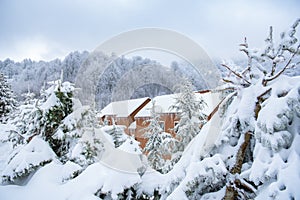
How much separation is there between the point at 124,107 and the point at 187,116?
12456 mm

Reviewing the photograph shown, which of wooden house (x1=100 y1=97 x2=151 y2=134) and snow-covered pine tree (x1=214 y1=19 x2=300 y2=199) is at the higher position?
snow-covered pine tree (x1=214 y1=19 x2=300 y2=199)

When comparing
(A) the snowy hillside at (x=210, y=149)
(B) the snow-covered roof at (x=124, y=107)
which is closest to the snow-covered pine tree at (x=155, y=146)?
(A) the snowy hillside at (x=210, y=149)

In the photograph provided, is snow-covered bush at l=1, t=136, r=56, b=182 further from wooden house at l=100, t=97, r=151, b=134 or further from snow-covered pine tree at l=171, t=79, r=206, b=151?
wooden house at l=100, t=97, r=151, b=134

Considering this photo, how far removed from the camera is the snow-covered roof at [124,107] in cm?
2151

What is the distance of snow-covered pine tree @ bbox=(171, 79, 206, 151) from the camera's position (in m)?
10.0

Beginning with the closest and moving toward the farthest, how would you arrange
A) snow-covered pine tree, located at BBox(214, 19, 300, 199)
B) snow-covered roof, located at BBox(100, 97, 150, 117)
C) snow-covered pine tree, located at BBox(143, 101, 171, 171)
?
snow-covered pine tree, located at BBox(214, 19, 300, 199), snow-covered pine tree, located at BBox(143, 101, 171, 171), snow-covered roof, located at BBox(100, 97, 150, 117)

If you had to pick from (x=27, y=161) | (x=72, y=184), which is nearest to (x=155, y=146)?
(x=27, y=161)

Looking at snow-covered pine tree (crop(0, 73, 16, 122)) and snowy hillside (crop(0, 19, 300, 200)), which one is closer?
snowy hillside (crop(0, 19, 300, 200))

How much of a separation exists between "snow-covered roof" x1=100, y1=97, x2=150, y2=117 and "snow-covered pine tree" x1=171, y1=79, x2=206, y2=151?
10904 millimetres

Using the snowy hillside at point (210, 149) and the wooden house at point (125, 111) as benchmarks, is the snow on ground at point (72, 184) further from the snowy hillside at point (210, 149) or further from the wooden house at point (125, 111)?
the wooden house at point (125, 111)

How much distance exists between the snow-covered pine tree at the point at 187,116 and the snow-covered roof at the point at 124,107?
10904mm

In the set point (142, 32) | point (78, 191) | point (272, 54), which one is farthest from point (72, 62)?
point (272, 54)

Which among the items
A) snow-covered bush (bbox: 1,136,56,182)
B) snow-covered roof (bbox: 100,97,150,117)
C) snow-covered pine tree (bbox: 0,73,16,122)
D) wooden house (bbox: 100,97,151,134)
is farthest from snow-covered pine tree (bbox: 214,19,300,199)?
snow-covered pine tree (bbox: 0,73,16,122)

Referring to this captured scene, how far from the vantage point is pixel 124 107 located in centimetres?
2212
